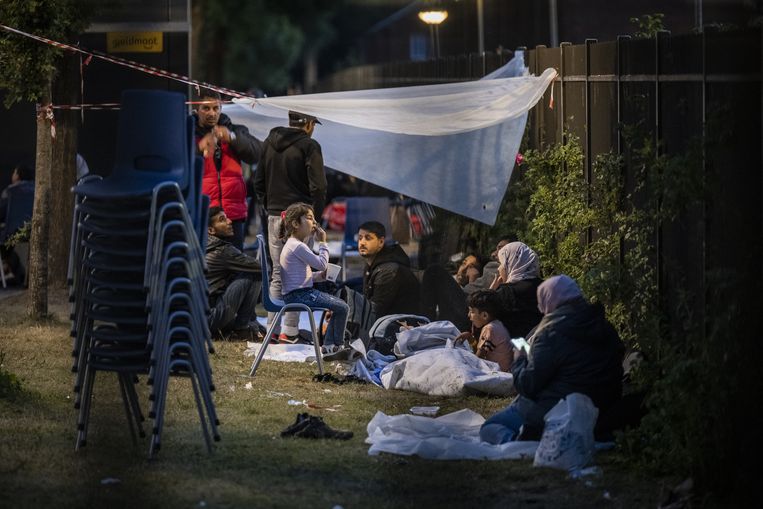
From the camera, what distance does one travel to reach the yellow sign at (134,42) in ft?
58.9

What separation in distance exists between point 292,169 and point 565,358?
217 inches

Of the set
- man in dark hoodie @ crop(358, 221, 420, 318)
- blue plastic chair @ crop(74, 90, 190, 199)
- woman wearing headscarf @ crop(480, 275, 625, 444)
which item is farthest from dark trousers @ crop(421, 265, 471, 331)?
blue plastic chair @ crop(74, 90, 190, 199)

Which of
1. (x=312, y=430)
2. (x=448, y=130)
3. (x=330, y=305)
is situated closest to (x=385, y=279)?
(x=330, y=305)

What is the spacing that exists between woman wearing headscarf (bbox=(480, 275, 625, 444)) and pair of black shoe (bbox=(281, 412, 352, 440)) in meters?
1.09

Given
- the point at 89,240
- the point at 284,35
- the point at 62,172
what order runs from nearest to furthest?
the point at 89,240 < the point at 62,172 < the point at 284,35

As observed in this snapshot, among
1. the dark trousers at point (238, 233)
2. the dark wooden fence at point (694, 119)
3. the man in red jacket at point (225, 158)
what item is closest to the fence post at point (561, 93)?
the dark wooden fence at point (694, 119)

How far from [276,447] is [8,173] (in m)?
11.2

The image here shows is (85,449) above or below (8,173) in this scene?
below

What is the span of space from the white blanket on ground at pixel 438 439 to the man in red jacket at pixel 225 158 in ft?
16.5

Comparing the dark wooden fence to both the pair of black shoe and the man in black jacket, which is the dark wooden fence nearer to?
the pair of black shoe

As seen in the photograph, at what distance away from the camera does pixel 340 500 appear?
6.83 meters

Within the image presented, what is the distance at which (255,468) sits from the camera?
7477mm

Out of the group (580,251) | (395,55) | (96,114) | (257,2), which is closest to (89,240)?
(580,251)

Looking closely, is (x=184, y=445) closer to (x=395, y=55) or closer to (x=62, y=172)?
(x=62, y=172)
